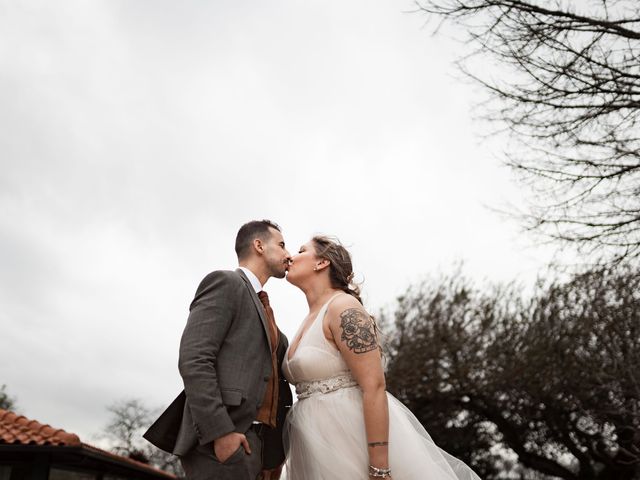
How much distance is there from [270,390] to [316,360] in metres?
0.28

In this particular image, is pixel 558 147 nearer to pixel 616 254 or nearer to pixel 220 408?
pixel 616 254

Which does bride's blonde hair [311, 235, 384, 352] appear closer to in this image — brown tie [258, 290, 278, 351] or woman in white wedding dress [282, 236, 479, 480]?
woman in white wedding dress [282, 236, 479, 480]

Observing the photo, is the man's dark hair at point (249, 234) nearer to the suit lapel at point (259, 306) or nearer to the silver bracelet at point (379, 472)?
the suit lapel at point (259, 306)

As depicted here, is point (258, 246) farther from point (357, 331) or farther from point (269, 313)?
point (357, 331)

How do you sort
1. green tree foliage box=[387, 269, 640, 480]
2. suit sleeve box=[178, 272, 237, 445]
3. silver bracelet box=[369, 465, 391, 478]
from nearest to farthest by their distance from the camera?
suit sleeve box=[178, 272, 237, 445]
silver bracelet box=[369, 465, 391, 478]
green tree foliage box=[387, 269, 640, 480]

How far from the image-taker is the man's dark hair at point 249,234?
12.1 feet

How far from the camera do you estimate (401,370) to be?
1903cm

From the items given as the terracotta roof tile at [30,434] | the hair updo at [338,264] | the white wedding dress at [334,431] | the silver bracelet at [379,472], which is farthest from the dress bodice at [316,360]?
the terracotta roof tile at [30,434]

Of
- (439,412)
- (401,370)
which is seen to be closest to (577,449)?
(439,412)

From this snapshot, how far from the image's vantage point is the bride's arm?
9.85ft

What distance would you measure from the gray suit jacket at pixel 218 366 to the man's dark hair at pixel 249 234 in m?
0.37

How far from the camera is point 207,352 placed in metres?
2.95

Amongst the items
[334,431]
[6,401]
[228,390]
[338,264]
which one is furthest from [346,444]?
[6,401]

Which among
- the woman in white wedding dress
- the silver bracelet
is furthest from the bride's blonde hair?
the silver bracelet
